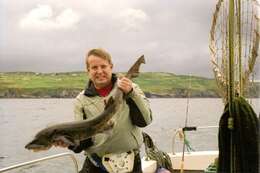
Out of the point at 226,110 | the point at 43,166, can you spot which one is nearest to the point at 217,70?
the point at 226,110

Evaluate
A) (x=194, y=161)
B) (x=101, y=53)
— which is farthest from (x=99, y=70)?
(x=194, y=161)

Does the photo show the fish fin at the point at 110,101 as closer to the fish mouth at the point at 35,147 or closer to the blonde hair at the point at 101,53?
the blonde hair at the point at 101,53

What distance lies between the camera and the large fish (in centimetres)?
312

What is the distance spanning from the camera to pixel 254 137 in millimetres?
3314

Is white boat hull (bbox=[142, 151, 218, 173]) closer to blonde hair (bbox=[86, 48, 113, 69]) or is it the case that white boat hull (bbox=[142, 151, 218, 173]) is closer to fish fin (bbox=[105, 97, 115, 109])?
blonde hair (bbox=[86, 48, 113, 69])

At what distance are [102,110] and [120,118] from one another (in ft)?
0.48

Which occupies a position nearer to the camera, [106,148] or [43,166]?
[106,148]

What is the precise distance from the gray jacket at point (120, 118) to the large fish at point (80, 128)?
0.70 ft

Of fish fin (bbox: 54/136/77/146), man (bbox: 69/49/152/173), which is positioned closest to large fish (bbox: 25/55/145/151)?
fish fin (bbox: 54/136/77/146)

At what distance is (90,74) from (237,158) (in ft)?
4.03

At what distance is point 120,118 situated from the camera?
3516 millimetres

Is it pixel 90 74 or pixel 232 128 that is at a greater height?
pixel 90 74

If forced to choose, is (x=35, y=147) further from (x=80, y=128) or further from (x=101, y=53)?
(x=101, y=53)

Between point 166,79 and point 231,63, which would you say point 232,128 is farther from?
point 166,79
